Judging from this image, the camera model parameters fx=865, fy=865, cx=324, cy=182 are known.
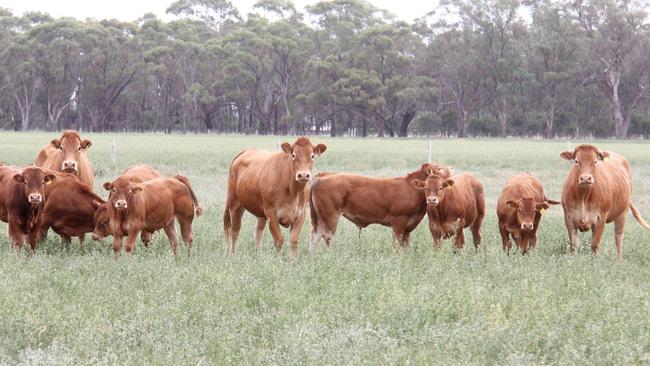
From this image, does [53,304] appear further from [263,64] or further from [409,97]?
[263,64]

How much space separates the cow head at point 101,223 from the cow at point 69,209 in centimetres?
8

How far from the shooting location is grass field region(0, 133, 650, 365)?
6.19 metres

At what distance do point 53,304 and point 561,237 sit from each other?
25.4ft

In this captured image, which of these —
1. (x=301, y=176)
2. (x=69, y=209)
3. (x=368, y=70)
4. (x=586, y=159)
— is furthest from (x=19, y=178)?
(x=368, y=70)

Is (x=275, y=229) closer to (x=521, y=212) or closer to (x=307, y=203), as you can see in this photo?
(x=307, y=203)

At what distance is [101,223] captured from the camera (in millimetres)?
10969

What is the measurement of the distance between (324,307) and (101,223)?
4548mm

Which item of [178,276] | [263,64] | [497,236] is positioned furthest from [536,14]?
[178,276]

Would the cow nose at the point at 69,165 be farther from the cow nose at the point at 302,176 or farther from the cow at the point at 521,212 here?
the cow at the point at 521,212

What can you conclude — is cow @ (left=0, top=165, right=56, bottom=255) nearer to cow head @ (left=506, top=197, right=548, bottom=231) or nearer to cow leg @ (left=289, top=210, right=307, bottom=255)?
cow leg @ (left=289, top=210, right=307, bottom=255)

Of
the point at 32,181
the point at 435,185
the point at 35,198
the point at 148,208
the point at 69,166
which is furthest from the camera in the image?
the point at 69,166

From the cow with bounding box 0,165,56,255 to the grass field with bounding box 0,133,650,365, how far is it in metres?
0.30

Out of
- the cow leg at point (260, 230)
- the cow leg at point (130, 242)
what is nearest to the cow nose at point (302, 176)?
the cow leg at point (260, 230)

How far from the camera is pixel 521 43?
80500mm
